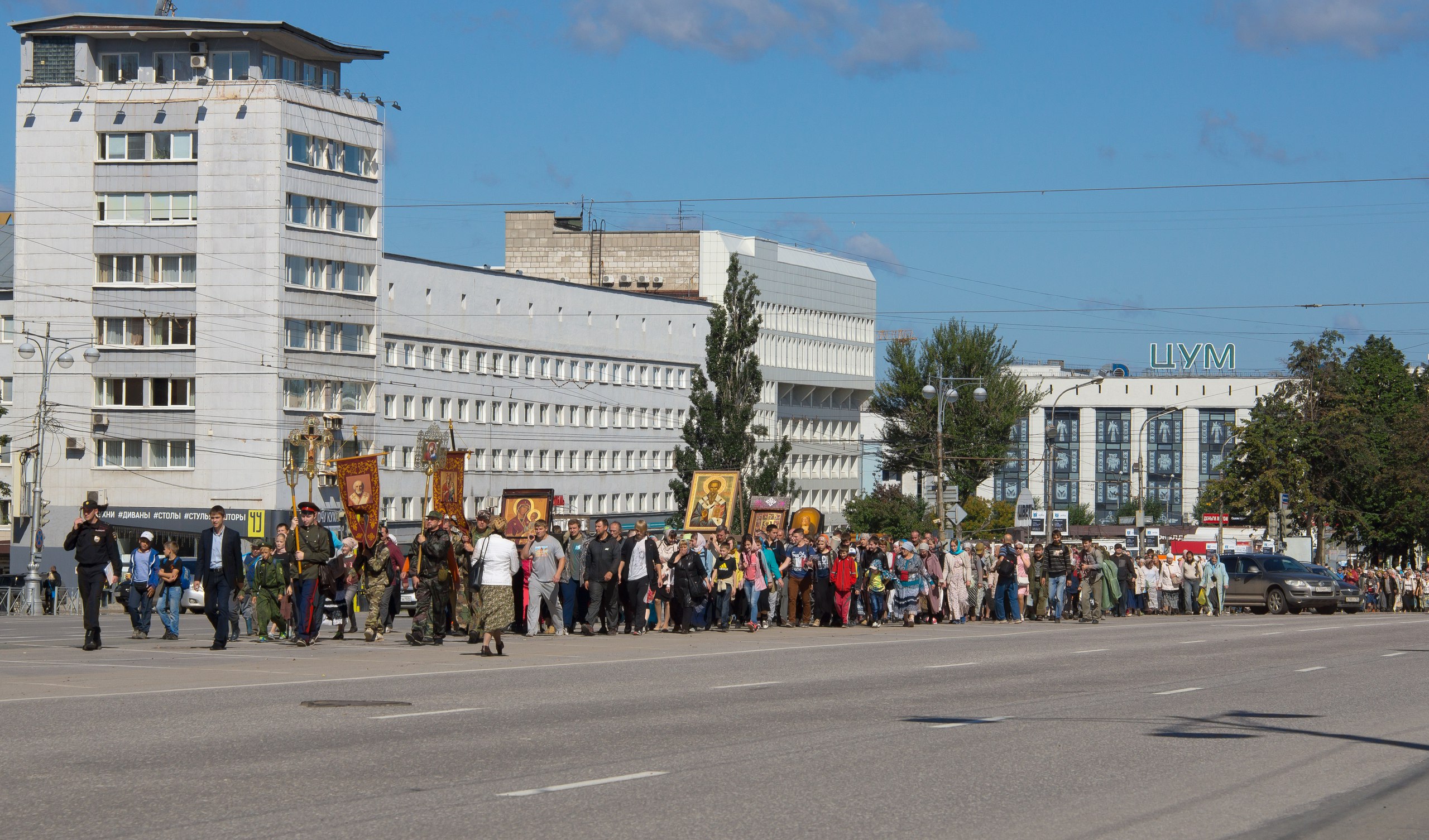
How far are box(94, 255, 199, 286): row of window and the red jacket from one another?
164 feet

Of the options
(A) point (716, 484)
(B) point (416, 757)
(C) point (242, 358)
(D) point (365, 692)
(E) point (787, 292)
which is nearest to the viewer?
(B) point (416, 757)

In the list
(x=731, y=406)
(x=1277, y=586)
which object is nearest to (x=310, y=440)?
(x=731, y=406)

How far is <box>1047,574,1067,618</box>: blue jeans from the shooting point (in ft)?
121

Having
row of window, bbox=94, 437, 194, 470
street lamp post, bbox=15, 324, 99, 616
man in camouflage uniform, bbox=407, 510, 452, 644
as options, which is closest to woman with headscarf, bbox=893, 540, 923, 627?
man in camouflage uniform, bbox=407, 510, 452, 644

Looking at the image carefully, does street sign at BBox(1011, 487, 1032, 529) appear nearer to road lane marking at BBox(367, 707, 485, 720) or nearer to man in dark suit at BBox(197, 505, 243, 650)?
man in dark suit at BBox(197, 505, 243, 650)

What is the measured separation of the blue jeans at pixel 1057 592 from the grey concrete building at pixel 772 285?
72.1 metres

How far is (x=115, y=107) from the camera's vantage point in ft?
247

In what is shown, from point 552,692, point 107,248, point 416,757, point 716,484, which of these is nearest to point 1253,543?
point 716,484

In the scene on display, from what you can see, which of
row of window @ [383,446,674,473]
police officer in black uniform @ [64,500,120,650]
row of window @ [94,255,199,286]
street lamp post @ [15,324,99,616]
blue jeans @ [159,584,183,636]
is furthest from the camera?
row of window @ [383,446,674,473]

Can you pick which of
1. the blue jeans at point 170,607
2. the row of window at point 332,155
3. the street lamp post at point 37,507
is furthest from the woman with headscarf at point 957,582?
the row of window at point 332,155

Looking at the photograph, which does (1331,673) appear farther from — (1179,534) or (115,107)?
(1179,534)

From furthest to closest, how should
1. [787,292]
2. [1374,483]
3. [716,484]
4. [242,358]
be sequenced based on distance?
[787,292], [242,358], [1374,483], [716,484]

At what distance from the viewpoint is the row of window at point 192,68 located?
7562 centimetres

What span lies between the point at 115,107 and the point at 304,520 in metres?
57.3
